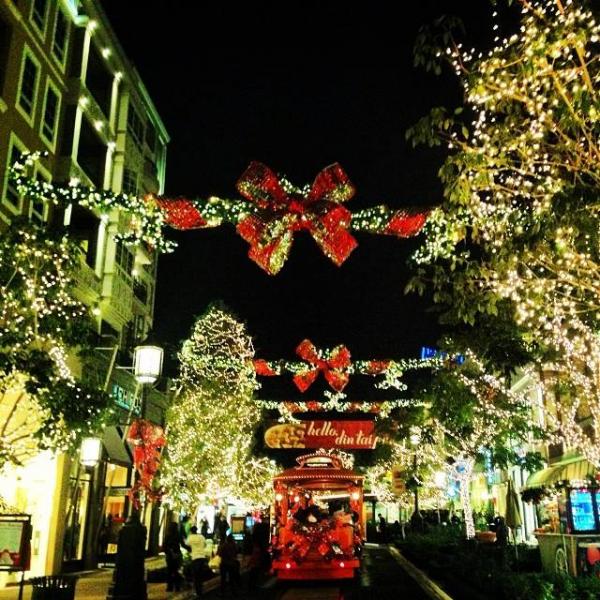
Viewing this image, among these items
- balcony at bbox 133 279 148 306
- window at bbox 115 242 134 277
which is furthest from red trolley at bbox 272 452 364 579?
balcony at bbox 133 279 148 306

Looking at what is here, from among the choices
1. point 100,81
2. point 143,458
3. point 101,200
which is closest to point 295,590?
point 143,458

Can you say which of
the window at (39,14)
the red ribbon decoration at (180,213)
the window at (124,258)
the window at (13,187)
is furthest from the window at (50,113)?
the red ribbon decoration at (180,213)

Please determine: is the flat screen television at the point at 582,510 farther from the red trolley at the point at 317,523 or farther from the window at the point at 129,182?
the window at the point at 129,182

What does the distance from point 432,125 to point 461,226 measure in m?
1.32

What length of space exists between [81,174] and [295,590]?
1532 cm

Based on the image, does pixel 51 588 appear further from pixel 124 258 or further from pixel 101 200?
pixel 124 258

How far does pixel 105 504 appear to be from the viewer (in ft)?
94.3

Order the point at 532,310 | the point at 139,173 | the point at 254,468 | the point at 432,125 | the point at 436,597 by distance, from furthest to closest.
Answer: the point at 254,468 → the point at 139,173 → the point at 436,597 → the point at 532,310 → the point at 432,125

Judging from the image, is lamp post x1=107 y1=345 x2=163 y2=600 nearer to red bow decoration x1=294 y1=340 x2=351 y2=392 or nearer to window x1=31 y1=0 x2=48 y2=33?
red bow decoration x1=294 y1=340 x2=351 y2=392

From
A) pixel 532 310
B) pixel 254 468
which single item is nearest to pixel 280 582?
pixel 532 310

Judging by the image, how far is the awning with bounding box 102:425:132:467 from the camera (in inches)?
1087

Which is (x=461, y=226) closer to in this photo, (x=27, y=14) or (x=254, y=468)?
(x=27, y=14)

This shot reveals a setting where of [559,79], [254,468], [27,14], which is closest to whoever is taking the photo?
[559,79]

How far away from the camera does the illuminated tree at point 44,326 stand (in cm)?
1354
